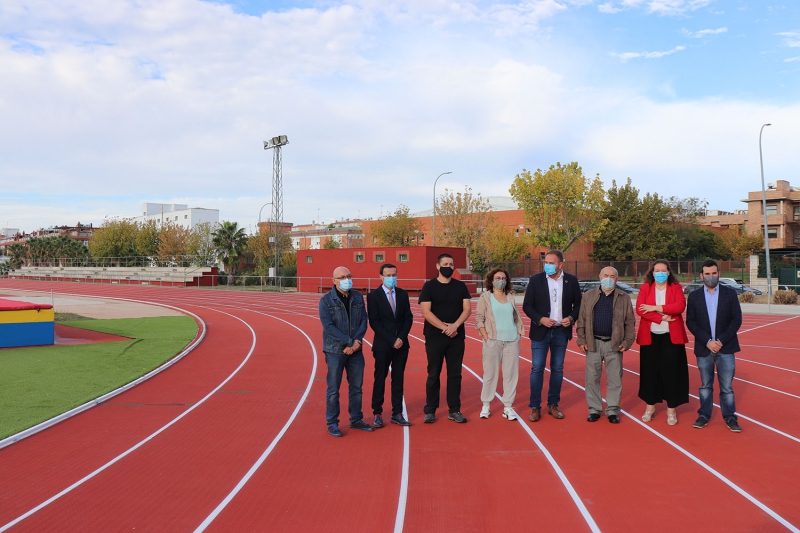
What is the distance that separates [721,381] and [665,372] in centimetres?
62

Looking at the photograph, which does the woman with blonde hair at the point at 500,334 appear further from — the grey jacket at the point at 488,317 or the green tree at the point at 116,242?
the green tree at the point at 116,242

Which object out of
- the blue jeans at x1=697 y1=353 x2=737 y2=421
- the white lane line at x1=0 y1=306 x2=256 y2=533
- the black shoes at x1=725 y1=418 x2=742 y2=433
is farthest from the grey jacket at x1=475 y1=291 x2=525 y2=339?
the white lane line at x1=0 y1=306 x2=256 y2=533

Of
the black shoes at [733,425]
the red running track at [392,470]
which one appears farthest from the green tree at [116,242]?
the black shoes at [733,425]

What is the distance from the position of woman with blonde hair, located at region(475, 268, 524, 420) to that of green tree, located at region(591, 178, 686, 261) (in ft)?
164

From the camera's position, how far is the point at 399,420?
7.17m

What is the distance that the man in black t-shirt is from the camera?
7105 mm

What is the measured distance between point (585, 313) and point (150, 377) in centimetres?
718

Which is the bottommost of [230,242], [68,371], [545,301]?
[68,371]

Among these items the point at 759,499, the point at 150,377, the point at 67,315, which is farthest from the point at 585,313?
the point at 67,315

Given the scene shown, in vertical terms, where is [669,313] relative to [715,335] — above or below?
above

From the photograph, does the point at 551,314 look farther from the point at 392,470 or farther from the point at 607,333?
the point at 392,470

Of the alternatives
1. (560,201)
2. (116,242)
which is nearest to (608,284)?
(560,201)

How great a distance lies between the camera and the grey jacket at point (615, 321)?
7.12m

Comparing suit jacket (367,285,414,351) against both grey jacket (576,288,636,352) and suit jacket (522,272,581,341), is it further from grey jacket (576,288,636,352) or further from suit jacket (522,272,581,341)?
grey jacket (576,288,636,352)
